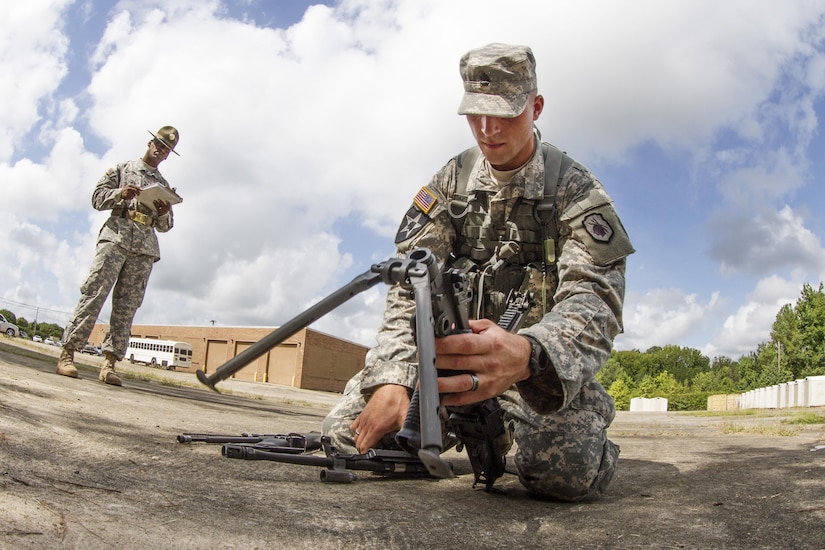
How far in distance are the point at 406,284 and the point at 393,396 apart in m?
1.01

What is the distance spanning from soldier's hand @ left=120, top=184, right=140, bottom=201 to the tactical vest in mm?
3682

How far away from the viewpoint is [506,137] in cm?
251

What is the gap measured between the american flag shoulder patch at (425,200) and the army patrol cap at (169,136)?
12.7 ft

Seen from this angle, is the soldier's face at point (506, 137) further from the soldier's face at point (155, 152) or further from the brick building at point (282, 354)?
the brick building at point (282, 354)

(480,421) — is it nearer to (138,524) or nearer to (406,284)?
(406,284)

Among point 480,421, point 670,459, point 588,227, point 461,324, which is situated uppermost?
point 588,227

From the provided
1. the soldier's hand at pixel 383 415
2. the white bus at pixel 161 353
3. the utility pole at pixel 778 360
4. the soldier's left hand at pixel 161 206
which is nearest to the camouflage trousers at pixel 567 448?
the soldier's hand at pixel 383 415

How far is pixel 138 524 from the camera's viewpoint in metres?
1.23

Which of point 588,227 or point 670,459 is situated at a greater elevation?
point 588,227

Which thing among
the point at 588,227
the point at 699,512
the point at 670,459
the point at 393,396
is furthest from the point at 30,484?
the point at 670,459

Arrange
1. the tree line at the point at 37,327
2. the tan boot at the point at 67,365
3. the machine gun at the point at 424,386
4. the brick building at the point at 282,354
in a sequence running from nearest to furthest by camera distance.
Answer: the machine gun at the point at 424,386 < the tan boot at the point at 67,365 < the brick building at the point at 282,354 < the tree line at the point at 37,327

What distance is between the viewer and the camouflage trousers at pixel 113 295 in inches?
208

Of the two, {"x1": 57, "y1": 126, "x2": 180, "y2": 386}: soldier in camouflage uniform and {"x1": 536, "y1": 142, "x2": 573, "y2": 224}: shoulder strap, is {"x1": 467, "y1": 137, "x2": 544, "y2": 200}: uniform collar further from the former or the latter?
{"x1": 57, "y1": 126, "x2": 180, "y2": 386}: soldier in camouflage uniform

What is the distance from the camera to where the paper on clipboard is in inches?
214
